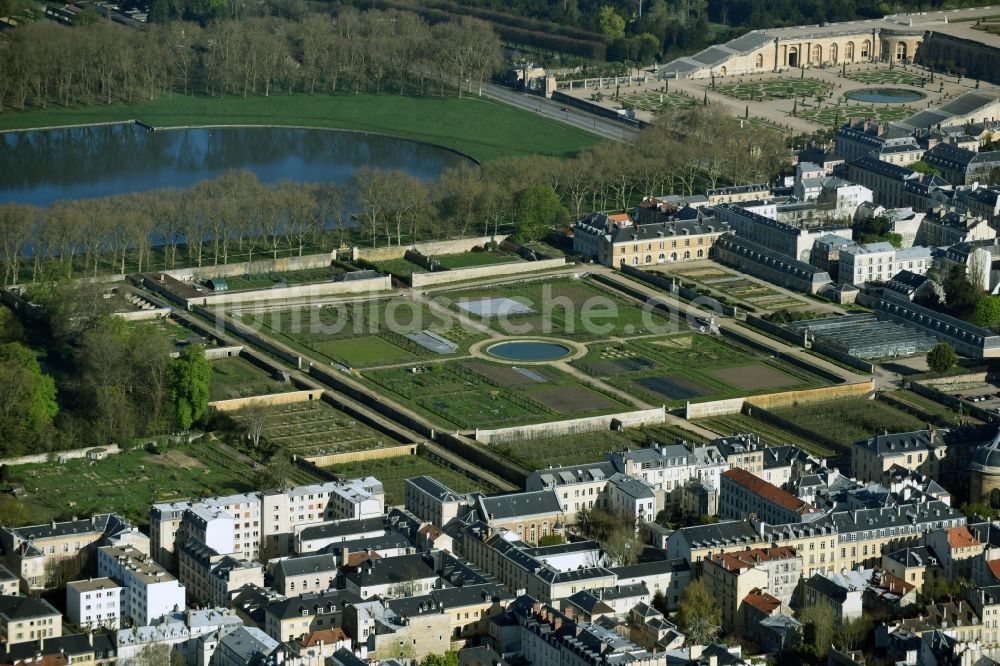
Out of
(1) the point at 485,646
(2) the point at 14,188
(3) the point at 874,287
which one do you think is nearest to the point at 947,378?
(3) the point at 874,287

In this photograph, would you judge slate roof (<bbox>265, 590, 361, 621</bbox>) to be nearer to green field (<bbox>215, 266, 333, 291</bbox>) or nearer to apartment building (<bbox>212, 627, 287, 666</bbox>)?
apartment building (<bbox>212, 627, 287, 666</bbox>)

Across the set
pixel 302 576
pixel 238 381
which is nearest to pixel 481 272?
pixel 238 381

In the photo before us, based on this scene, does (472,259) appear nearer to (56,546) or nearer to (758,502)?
(758,502)

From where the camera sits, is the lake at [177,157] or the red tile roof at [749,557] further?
the lake at [177,157]

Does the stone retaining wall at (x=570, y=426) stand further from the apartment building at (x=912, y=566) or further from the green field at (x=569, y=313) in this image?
the apartment building at (x=912, y=566)

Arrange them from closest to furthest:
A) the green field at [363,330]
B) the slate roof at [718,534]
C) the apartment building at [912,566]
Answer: the apartment building at [912,566]
the slate roof at [718,534]
the green field at [363,330]

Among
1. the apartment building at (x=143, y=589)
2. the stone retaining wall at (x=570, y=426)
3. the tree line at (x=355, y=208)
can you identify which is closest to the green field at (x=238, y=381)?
the stone retaining wall at (x=570, y=426)

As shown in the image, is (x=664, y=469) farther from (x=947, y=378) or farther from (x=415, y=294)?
(x=415, y=294)
